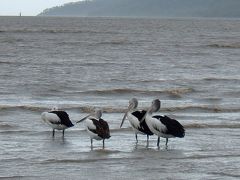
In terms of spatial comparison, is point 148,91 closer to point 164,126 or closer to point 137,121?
point 137,121

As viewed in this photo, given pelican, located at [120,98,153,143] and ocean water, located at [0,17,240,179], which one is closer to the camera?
ocean water, located at [0,17,240,179]

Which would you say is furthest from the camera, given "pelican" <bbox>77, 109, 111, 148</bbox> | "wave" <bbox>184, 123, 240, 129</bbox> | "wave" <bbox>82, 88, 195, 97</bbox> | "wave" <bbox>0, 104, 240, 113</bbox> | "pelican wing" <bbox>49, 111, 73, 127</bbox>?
"wave" <bbox>82, 88, 195, 97</bbox>

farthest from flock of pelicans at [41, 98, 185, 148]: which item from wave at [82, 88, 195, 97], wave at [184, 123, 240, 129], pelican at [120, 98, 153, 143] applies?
wave at [82, 88, 195, 97]

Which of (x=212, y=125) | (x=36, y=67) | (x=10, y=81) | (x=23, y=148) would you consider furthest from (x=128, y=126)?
(x=36, y=67)

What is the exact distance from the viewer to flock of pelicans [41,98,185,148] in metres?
14.9

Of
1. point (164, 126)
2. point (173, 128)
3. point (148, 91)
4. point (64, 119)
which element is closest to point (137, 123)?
point (164, 126)

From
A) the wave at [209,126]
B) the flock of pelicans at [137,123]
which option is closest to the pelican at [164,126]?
the flock of pelicans at [137,123]

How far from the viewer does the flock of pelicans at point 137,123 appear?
14914 mm

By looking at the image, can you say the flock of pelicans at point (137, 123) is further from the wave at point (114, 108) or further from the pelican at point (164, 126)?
the wave at point (114, 108)

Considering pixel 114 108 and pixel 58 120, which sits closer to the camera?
pixel 58 120

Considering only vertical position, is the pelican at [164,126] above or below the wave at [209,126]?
above

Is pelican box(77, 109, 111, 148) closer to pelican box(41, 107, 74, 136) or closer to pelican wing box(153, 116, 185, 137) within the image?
pelican box(41, 107, 74, 136)

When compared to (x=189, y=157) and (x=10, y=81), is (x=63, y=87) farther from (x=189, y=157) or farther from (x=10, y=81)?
(x=189, y=157)

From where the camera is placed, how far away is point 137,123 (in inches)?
625
